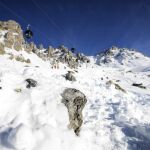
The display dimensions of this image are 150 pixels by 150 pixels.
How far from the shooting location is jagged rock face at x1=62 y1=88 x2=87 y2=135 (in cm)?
1177

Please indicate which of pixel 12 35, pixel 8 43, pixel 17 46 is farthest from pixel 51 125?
pixel 12 35

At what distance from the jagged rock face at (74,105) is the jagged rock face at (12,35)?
25174 millimetres

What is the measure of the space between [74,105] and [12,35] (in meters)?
29.3

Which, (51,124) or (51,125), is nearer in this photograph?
(51,125)

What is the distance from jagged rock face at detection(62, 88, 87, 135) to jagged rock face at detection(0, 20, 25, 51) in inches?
991

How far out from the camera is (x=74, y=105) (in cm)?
→ 1227

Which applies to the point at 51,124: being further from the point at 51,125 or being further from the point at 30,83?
the point at 30,83

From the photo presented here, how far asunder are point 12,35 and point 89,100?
2407cm

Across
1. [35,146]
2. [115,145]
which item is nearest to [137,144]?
[115,145]

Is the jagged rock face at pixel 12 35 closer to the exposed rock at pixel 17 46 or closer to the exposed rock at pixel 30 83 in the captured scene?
the exposed rock at pixel 17 46

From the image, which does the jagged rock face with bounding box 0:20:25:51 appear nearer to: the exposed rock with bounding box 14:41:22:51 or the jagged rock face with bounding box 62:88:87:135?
the exposed rock with bounding box 14:41:22:51

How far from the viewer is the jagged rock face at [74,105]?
38.6 ft

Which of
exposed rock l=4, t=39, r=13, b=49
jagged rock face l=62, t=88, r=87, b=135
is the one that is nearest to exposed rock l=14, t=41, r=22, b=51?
exposed rock l=4, t=39, r=13, b=49

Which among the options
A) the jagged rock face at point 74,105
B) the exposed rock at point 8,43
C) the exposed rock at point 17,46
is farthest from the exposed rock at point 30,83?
the exposed rock at point 17,46
